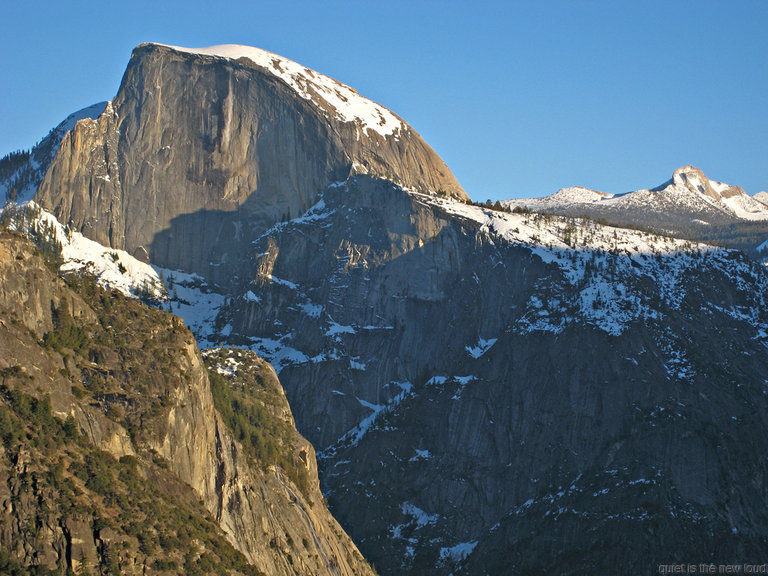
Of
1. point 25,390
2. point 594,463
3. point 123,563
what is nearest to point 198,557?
point 123,563

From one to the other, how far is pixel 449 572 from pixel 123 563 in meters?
81.5

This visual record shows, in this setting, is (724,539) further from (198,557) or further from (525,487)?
(198,557)

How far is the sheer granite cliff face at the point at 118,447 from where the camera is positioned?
11356cm

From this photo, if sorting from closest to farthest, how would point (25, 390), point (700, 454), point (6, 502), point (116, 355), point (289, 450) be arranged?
point (6, 502)
point (25, 390)
point (116, 355)
point (289, 450)
point (700, 454)

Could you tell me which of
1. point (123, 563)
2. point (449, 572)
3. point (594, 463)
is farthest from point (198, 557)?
point (594, 463)

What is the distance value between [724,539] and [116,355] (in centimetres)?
8137

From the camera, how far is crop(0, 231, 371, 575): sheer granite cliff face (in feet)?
373

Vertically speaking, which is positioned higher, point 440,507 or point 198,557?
point 440,507

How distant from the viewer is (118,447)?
424ft

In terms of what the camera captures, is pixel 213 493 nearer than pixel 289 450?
Yes

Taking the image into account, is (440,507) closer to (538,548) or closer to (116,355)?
(538,548)

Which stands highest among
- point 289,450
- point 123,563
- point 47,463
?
point 289,450

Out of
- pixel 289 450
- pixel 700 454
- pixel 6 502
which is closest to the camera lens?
pixel 6 502

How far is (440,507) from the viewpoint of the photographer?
19888 centimetres
